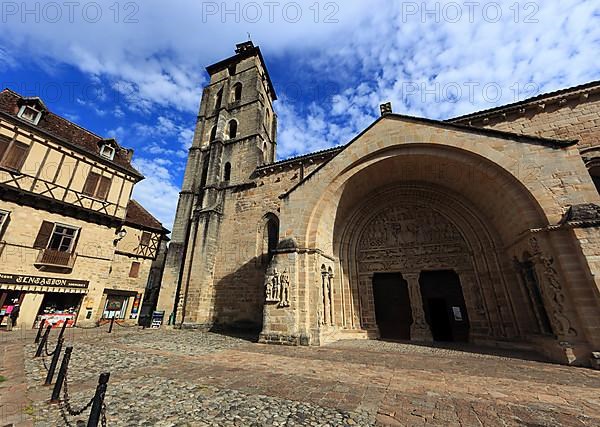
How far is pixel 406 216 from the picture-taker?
10.6 meters

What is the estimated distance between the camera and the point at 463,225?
9.56 meters

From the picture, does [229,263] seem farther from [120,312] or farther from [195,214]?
[120,312]

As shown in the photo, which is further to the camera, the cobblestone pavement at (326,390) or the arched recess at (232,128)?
the arched recess at (232,128)

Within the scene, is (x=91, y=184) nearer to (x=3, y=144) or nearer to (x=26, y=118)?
(x=3, y=144)

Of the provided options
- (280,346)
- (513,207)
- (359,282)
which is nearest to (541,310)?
(513,207)

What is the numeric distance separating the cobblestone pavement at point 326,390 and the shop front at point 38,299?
878 cm

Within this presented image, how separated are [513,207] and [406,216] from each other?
3833mm

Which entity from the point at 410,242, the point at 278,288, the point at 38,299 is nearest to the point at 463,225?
the point at 410,242

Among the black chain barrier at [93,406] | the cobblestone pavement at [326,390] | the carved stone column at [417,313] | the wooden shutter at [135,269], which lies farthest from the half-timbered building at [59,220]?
the carved stone column at [417,313]

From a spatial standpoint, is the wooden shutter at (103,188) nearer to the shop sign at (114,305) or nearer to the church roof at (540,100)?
the shop sign at (114,305)

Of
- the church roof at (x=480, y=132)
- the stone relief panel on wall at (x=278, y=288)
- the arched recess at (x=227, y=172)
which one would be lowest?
the stone relief panel on wall at (x=278, y=288)

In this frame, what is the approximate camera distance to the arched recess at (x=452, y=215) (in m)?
7.62

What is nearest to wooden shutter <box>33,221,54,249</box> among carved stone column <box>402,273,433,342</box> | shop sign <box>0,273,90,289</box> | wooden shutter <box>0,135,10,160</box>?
shop sign <box>0,273,90,289</box>

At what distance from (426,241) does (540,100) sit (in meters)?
6.60
